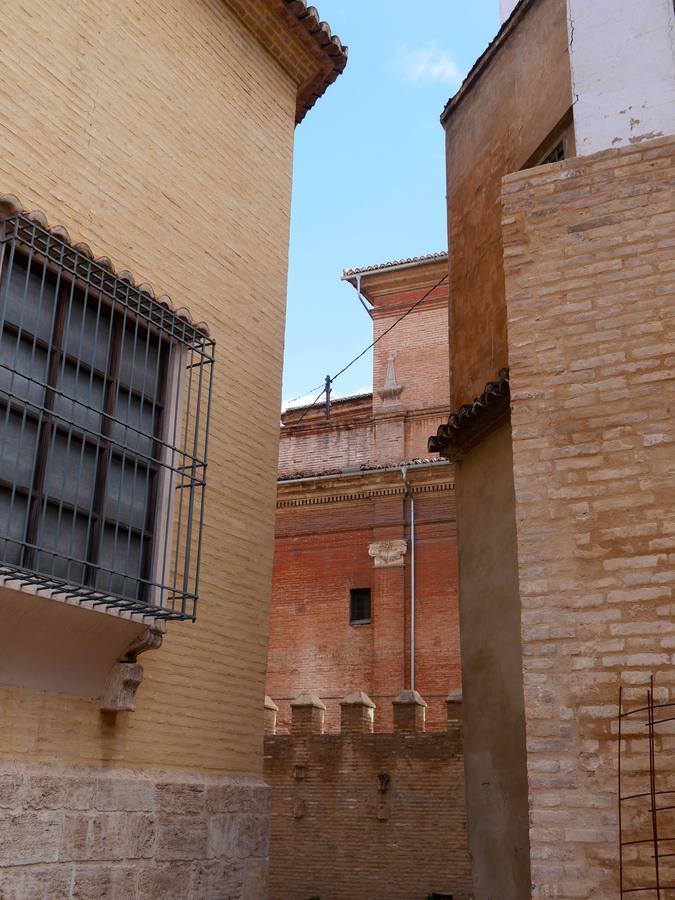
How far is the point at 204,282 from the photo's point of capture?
8594mm

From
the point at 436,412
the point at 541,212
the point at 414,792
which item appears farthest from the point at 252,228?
the point at 436,412

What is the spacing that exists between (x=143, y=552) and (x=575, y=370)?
3149 mm

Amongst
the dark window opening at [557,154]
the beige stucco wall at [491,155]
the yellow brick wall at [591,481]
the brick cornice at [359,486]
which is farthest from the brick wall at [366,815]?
the yellow brick wall at [591,481]

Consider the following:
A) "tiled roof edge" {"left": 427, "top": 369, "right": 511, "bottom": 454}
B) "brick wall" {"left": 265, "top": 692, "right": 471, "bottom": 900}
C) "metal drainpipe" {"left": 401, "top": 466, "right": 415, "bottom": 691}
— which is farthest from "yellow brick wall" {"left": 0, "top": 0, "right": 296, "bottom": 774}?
"metal drainpipe" {"left": 401, "top": 466, "right": 415, "bottom": 691}

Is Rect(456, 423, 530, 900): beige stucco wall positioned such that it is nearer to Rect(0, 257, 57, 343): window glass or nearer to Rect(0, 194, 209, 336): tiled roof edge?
Rect(0, 194, 209, 336): tiled roof edge

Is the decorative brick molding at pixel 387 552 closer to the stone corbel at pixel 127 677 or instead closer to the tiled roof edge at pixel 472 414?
the tiled roof edge at pixel 472 414

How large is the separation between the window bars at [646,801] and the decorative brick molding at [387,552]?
14.0 m

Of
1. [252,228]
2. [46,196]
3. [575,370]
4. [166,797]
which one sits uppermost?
[252,228]

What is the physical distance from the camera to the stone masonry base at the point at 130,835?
6.15 metres

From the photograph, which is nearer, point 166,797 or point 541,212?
point 541,212

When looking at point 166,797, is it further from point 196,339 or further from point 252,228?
point 252,228

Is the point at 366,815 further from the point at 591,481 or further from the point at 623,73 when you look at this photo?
the point at 623,73

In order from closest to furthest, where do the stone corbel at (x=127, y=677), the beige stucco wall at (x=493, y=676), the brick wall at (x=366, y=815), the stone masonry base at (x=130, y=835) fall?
the stone masonry base at (x=130, y=835) < the stone corbel at (x=127, y=677) < the beige stucco wall at (x=493, y=676) < the brick wall at (x=366, y=815)

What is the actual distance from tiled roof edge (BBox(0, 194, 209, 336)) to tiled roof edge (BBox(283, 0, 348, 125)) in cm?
365
